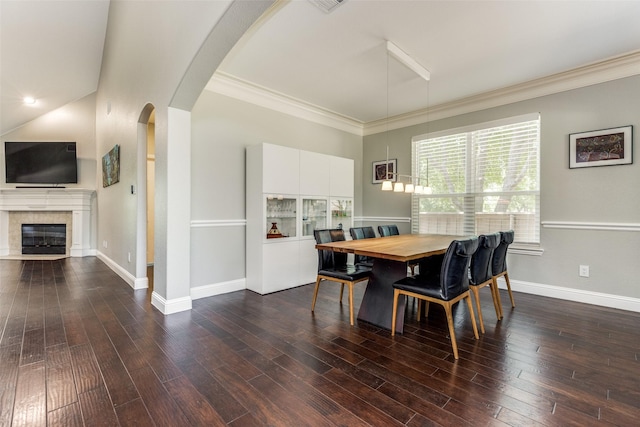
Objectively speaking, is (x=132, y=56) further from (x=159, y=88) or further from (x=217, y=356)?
(x=217, y=356)

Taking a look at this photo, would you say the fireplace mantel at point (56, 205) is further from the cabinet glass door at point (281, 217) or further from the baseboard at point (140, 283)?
the cabinet glass door at point (281, 217)

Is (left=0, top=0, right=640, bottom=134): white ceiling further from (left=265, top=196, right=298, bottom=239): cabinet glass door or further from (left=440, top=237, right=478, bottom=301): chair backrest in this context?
(left=440, top=237, right=478, bottom=301): chair backrest

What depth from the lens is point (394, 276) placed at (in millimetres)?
2738

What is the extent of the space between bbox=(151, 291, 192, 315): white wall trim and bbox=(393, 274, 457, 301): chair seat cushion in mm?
2138

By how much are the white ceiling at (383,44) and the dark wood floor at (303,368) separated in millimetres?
2740

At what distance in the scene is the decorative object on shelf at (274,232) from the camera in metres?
3.87

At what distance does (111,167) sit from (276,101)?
3.18 m

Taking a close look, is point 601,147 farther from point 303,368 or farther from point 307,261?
point 303,368

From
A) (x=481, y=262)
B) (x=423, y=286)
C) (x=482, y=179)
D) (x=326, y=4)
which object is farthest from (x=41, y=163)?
(x=482, y=179)

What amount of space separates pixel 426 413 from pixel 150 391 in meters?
1.56

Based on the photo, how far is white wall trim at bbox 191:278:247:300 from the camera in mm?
3518

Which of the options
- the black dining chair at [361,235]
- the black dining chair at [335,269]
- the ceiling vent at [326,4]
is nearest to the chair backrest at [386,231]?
the black dining chair at [361,235]

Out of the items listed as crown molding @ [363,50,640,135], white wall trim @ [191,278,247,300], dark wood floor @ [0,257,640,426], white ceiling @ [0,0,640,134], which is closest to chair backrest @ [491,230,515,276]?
dark wood floor @ [0,257,640,426]

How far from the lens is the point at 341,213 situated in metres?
4.81
